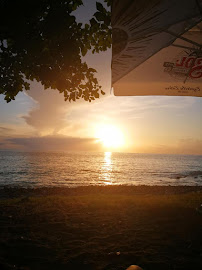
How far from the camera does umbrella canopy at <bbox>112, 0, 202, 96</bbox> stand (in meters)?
3.51

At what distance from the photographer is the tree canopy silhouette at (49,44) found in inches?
198

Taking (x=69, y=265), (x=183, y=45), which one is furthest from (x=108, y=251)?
(x=183, y=45)

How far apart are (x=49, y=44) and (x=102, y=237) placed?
561 centimetres

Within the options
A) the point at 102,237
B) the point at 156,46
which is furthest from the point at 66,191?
the point at 156,46

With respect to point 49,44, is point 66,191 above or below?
below

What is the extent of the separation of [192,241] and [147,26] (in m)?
4.74

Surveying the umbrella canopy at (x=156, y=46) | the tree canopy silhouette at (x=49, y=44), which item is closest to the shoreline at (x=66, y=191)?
the tree canopy silhouette at (x=49, y=44)

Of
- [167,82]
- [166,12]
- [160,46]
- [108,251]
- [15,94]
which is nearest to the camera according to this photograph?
[166,12]

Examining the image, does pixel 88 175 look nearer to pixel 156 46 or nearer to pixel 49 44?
pixel 49 44

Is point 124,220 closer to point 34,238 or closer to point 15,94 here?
point 34,238

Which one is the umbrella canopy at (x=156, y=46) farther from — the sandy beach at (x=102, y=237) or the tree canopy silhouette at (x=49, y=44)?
the sandy beach at (x=102, y=237)

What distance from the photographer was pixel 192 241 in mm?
4547

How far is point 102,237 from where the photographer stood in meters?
4.96

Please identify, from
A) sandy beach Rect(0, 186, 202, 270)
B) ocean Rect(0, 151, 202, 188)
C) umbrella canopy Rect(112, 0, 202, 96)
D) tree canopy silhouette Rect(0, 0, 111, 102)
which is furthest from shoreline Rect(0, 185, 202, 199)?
umbrella canopy Rect(112, 0, 202, 96)
